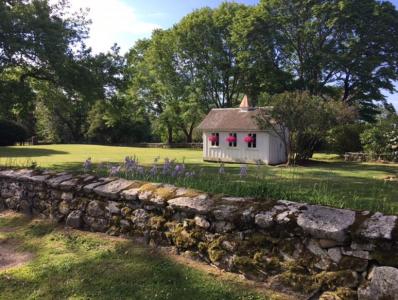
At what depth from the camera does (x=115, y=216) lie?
5.03 metres

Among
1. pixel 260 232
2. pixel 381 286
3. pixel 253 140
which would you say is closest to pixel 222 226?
pixel 260 232

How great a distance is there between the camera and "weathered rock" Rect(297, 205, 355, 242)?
3.09 meters

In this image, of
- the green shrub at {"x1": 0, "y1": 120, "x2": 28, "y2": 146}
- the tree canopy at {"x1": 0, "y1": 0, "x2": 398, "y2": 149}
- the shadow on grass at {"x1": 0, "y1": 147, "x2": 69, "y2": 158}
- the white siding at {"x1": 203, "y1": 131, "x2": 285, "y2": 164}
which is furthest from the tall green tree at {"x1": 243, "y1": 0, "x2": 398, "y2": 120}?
the green shrub at {"x1": 0, "y1": 120, "x2": 28, "y2": 146}

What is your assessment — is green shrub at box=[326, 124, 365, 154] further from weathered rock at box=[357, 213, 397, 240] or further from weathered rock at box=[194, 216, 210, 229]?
weathered rock at box=[357, 213, 397, 240]

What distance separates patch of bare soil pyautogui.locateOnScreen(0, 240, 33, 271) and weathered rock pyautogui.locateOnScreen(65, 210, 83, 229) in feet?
2.50

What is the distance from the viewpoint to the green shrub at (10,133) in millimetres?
37094

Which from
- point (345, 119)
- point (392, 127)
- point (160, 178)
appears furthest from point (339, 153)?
point (160, 178)

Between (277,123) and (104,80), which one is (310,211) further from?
(277,123)

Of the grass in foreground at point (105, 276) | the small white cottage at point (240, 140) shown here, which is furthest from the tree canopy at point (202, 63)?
the grass in foreground at point (105, 276)

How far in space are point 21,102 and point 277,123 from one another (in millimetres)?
12086

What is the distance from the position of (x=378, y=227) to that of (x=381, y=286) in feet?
1.46

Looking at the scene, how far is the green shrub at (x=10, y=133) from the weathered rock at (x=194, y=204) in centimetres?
3766

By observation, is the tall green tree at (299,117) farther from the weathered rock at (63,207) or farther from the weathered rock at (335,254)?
the weathered rock at (335,254)

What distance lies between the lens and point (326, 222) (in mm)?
3211
